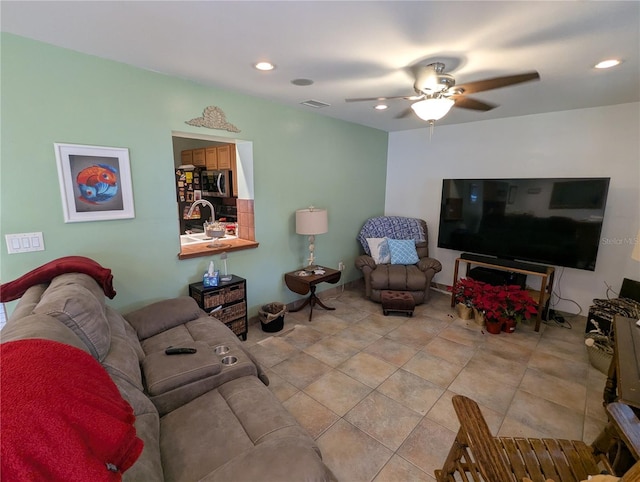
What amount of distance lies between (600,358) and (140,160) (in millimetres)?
4219

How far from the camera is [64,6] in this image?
1.52 m

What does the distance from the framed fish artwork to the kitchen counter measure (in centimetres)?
59

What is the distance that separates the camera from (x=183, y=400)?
1.62 meters

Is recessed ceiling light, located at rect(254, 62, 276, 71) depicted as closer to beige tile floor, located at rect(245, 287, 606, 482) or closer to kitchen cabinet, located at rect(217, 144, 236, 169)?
kitchen cabinet, located at rect(217, 144, 236, 169)

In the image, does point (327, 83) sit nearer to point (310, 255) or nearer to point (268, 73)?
point (268, 73)

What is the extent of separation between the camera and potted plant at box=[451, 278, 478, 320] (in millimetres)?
3531

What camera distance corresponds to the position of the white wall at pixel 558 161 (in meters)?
3.19

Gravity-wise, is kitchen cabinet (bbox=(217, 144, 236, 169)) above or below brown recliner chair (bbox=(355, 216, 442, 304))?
above

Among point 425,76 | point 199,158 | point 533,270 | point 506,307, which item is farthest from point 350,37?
point 199,158

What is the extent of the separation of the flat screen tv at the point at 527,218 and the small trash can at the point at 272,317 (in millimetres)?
2466

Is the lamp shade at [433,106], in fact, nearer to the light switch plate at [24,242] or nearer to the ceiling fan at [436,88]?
the ceiling fan at [436,88]

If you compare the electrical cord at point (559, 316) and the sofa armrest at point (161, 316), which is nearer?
the sofa armrest at point (161, 316)

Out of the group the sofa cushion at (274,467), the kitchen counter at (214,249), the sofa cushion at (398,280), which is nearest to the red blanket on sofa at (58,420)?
the sofa cushion at (274,467)

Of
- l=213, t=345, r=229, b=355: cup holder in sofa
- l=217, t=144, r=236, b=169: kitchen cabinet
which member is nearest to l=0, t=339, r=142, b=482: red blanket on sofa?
l=213, t=345, r=229, b=355: cup holder in sofa
